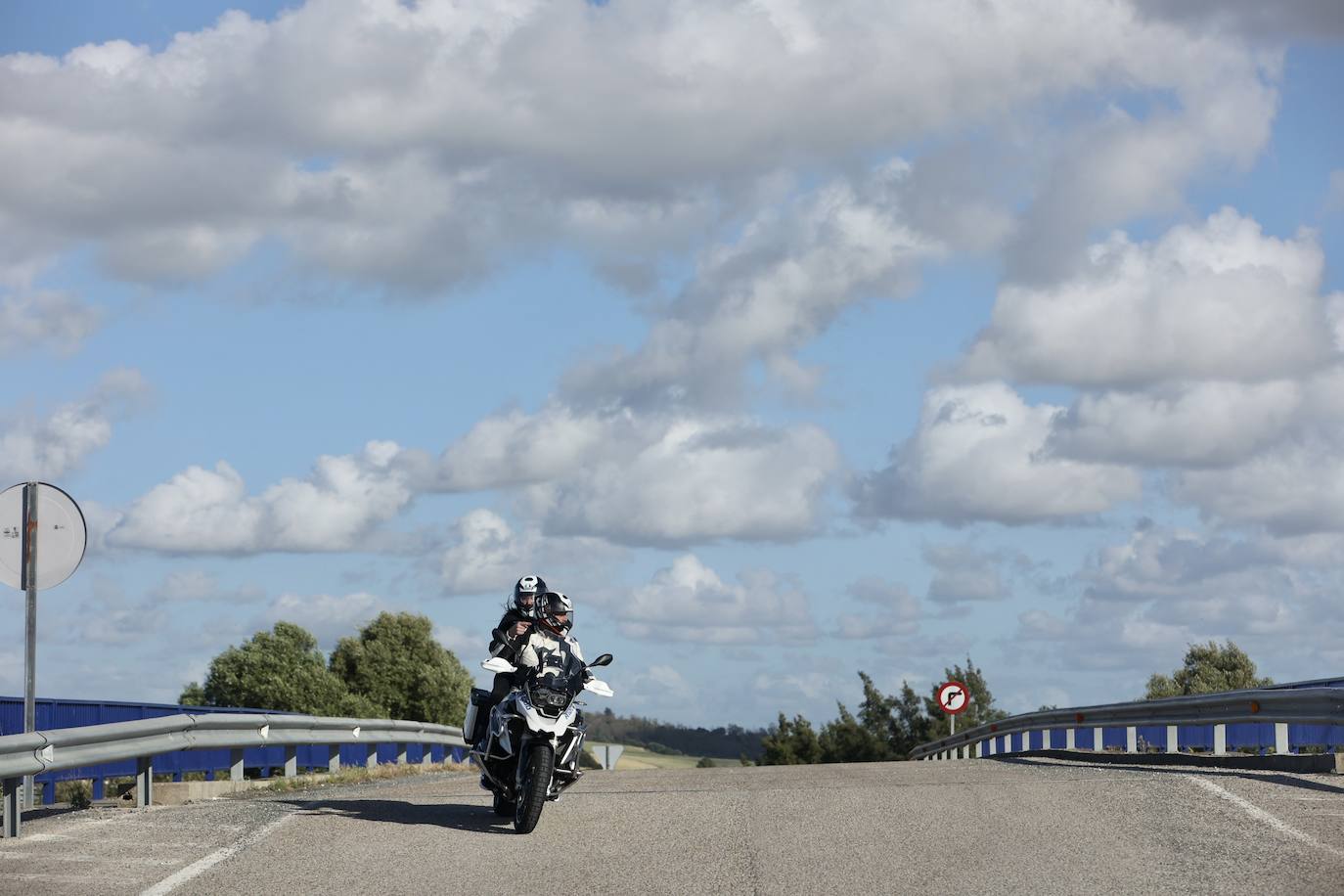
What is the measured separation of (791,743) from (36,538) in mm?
91295

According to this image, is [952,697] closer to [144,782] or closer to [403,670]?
[144,782]

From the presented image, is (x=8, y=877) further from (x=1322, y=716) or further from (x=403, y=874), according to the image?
(x=1322, y=716)

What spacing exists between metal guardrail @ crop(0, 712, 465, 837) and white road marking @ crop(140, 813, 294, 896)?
170cm

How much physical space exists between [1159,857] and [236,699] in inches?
2764

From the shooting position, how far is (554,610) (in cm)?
1359

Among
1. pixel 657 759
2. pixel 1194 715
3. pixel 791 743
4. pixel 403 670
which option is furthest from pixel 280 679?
pixel 657 759

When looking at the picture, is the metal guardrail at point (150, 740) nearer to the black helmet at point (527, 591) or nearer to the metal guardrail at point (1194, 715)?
the black helmet at point (527, 591)

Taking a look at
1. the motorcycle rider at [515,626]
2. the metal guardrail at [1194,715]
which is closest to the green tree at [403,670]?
the metal guardrail at [1194,715]

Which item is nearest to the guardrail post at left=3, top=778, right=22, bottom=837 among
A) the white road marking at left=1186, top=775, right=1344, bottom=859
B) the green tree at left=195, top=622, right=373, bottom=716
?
the white road marking at left=1186, top=775, right=1344, bottom=859

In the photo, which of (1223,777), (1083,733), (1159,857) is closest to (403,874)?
(1159,857)

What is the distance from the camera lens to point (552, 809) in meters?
14.4

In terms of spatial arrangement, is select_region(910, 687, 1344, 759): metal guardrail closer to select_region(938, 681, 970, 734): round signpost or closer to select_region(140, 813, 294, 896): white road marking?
select_region(938, 681, 970, 734): round signpost

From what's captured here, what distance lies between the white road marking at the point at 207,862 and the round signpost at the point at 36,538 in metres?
2.58

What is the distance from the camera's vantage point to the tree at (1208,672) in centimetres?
8800
